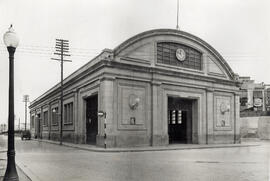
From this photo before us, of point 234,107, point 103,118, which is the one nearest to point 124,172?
point 103,118

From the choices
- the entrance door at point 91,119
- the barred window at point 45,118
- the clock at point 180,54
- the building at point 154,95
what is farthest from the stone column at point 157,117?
the barred window at point 45,118

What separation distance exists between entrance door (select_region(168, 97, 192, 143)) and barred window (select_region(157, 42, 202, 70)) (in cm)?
353

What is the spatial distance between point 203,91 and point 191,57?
3635 mm

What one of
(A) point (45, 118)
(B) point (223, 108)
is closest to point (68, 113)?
(A) point (45, 118)

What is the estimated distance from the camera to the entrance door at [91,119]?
2996 centimetres

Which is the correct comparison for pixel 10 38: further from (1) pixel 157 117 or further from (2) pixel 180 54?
(2) pixel 180 54

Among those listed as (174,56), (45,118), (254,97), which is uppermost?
(174,56)

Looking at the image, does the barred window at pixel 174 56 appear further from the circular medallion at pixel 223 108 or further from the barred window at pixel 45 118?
the barred window at pixel 45 118

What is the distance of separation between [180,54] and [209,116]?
7.04 metres

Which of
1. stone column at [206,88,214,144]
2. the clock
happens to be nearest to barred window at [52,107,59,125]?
the clock

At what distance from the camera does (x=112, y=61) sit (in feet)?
82.5

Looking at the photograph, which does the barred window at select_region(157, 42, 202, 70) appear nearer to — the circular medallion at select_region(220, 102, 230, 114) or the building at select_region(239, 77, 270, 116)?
the circular medallion at select_region(220, 102, 230, 114)

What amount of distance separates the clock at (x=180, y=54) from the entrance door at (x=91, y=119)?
8.85m

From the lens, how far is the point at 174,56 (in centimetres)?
3008
